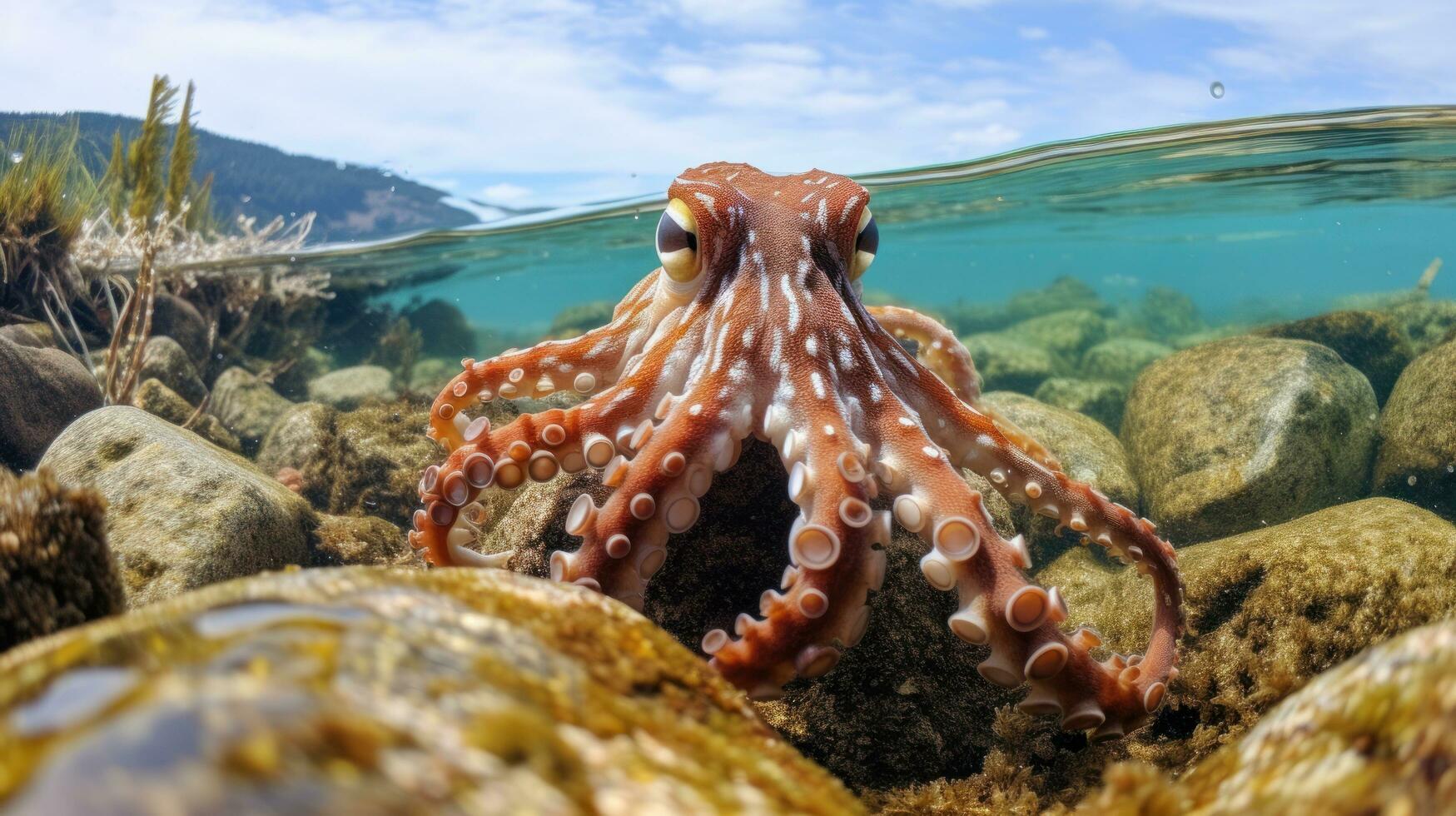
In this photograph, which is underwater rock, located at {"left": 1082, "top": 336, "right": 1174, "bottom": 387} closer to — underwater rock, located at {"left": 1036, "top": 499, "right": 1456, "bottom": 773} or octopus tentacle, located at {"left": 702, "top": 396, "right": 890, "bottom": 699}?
underwater rock, located at {"left": 1036, "top": 499, "right": 1456, "bottom": 773}

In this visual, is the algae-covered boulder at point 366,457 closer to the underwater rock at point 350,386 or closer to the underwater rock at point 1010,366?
the underwater rock at point 350,386

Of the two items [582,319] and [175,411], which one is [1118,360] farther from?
[175,411]

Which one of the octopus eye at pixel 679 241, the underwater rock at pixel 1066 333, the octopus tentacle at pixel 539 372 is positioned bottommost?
the underwater rock at pixel 1066 333

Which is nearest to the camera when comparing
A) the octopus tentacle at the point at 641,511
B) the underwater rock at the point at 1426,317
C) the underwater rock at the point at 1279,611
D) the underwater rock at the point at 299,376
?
the octopus tentacle at the point at 641,511

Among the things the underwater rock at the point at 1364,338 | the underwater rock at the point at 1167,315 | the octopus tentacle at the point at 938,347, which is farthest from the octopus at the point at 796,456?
the underwater rock at the point at 1167,315

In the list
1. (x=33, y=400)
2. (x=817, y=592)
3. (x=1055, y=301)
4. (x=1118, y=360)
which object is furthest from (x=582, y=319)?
(x=817, y=592)

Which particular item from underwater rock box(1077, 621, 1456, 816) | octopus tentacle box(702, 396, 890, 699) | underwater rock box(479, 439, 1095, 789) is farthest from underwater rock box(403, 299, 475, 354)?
underwater rock box(1077, 621, 1456, 816)
